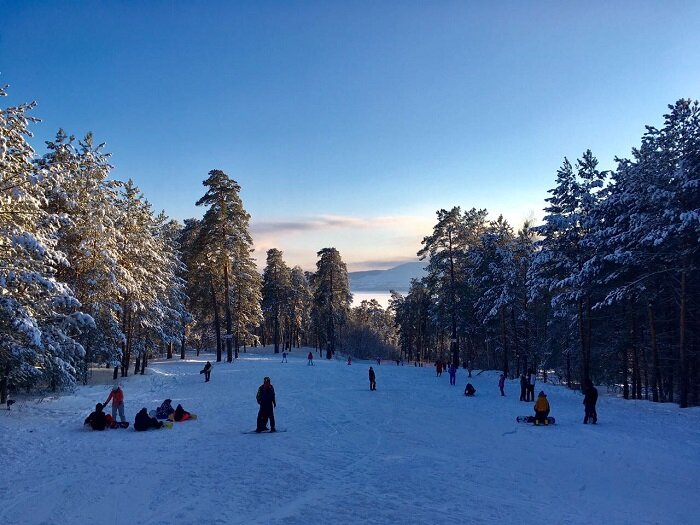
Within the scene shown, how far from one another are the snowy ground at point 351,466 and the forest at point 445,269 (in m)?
4.03

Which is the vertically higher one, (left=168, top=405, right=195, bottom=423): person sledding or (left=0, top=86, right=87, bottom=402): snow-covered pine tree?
(left=0, top=86, right=87, bottom=402): snow-covered pine tree

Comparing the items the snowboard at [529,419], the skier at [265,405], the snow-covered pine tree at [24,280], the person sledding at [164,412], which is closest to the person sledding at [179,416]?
the person sledding at [164,412]

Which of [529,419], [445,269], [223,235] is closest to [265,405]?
[529,419]

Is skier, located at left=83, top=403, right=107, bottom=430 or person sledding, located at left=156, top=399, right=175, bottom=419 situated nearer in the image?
skier, located at left=83, top=403, right=107, bottom=430

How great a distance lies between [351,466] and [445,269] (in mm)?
35418

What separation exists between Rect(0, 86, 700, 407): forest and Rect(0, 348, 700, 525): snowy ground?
4.03 m

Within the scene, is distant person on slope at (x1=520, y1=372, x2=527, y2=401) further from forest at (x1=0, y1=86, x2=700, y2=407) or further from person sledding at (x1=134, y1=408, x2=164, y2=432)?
person sledding at (x1=134, y1=408, x2=164, y2=432)

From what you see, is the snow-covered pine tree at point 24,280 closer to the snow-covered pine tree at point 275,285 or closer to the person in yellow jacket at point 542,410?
the person in yellow jacket at point 542,410

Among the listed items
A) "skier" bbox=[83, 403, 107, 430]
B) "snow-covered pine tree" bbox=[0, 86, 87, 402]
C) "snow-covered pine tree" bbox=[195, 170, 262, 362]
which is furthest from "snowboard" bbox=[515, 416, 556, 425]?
"snow-covered pine tree" bbox=[195, 170, 262, 362]

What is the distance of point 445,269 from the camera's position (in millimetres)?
46375

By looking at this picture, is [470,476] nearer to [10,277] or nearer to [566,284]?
[10,277]

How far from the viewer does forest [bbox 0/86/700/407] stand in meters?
18.4

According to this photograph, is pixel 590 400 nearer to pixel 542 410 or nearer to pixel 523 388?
pixel 542 410

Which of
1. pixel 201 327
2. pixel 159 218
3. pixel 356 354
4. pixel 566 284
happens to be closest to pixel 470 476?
pixel 566 284
